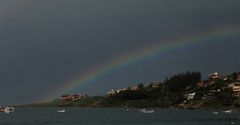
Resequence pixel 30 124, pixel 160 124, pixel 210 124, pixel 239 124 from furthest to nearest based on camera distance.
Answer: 1. pixel 30 124
2. pixel 160 124
3. pixel 210 124
4. pixel 239 124

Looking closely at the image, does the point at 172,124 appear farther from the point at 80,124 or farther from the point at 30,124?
the point at 30,124

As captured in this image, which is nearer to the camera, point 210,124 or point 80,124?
point 210,124

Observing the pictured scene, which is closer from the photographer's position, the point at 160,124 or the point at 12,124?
the point at 160,124

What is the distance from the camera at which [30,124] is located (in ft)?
596

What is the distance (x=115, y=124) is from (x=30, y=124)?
2914 cm

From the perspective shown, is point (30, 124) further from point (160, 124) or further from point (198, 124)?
point (198, 124)

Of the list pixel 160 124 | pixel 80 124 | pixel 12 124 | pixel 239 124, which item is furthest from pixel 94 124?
pixel 239 124

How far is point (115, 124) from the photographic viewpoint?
556ft

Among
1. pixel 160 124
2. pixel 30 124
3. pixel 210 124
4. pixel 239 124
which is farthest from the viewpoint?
pixel 30 124

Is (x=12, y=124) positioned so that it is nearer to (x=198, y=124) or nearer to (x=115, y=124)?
(x=115, y=124)

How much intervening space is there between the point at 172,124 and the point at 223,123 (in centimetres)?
1404

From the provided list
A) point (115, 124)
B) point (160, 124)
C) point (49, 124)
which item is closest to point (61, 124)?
point (49, 124)

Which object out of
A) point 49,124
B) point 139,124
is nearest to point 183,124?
point 139,124

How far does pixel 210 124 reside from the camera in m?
154
